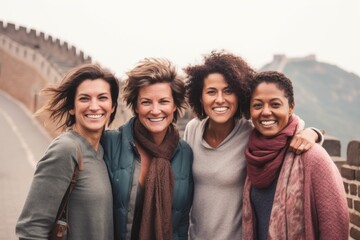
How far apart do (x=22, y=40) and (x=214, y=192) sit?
1106 inches

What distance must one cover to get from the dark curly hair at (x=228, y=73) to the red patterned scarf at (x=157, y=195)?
→ 557mm

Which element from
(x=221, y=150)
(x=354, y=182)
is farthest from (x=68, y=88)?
(x=354, y=182)

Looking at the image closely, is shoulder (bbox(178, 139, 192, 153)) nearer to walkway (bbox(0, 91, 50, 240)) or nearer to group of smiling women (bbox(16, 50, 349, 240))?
group of smiling women (bbox(16, 50, 349, 240))

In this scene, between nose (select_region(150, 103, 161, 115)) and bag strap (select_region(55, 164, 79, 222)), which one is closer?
bag strap (select_region(55, 164, 79, 222))

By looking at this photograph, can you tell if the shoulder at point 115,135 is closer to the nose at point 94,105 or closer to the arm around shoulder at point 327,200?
the nose at point 94,105

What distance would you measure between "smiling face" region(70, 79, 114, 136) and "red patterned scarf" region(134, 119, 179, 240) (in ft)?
1.20

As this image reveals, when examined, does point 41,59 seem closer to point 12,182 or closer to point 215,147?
point 12,182

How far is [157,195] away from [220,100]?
2.57ft

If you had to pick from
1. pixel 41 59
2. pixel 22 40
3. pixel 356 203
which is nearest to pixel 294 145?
pixel 356 203

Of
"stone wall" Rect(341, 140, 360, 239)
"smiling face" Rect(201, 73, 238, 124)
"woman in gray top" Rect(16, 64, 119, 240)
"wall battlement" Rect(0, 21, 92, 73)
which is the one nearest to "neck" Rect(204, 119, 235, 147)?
"smiling face" Rect(201, 73, 238, 124)

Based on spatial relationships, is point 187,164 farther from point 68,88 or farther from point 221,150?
point 68,88

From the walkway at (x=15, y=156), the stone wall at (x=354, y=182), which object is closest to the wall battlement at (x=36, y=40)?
the walkway at (x=15, y=156)

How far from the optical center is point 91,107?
269cm

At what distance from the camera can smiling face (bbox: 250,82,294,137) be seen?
2.64 metres
